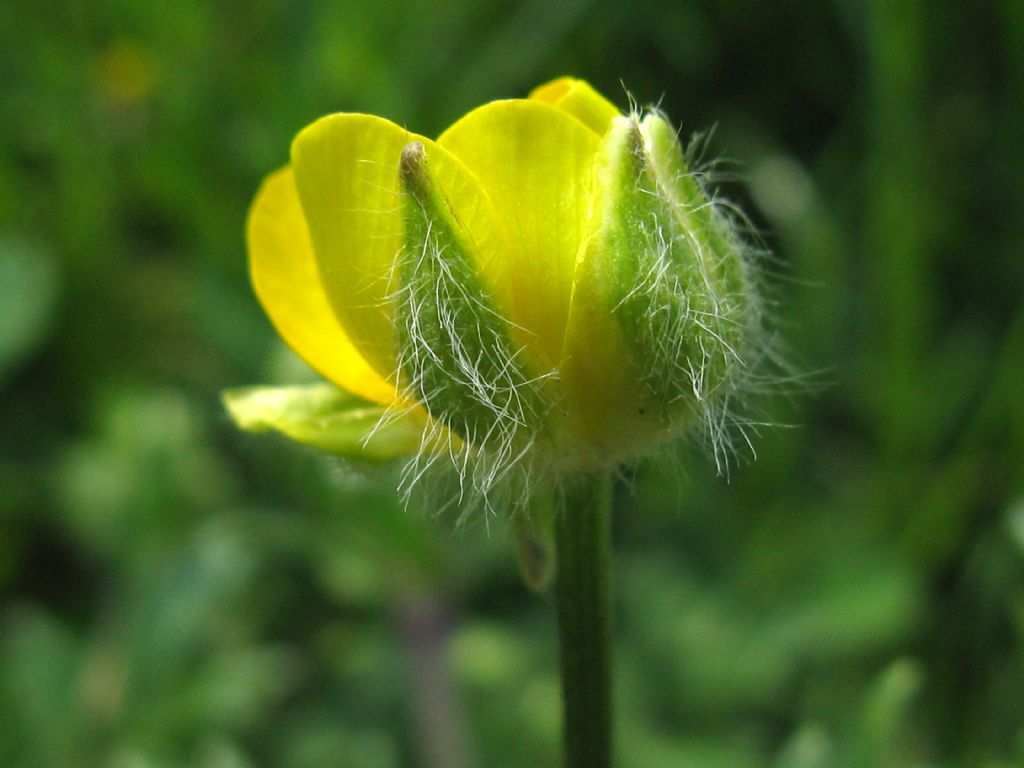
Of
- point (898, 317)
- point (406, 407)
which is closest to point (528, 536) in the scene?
point (406, 407)

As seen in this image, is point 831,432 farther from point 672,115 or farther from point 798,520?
point 672,115

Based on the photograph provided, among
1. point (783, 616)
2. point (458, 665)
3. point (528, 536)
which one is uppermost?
point (528, 536)

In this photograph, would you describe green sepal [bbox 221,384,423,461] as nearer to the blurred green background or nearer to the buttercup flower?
the buttercup flower

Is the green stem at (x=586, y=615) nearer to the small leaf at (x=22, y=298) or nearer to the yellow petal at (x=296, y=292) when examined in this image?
the yellow petal at (x=296, y=292)

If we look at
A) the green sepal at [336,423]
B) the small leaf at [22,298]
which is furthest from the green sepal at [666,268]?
the small leaf at [22,298]

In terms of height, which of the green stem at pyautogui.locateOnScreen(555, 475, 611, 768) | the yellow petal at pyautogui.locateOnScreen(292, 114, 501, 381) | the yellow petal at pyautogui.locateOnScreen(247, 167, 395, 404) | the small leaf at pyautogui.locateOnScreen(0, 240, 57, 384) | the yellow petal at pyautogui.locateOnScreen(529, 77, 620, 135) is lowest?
the small leaf at pyautogui.locateOnScreen(0, 240, 57, 384)

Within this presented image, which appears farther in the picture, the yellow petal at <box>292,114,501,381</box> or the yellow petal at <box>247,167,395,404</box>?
the yellow petal at <box>247,167,395,404</box>

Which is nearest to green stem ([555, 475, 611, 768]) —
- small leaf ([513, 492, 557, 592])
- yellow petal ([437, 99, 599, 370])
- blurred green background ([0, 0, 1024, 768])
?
small leaf ([513, 492, 557, 592])

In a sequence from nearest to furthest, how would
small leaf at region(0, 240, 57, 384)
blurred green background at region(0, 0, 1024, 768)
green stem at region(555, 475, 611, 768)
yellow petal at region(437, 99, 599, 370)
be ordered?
1. yellow petal at region(437, 99, 599, 370)
2. green stem at region(555, 475, 611, 768)
3. blurred green background at region(0, 0, 1024, 768)
4. small leaf at region(0, 240, 57, 384)
